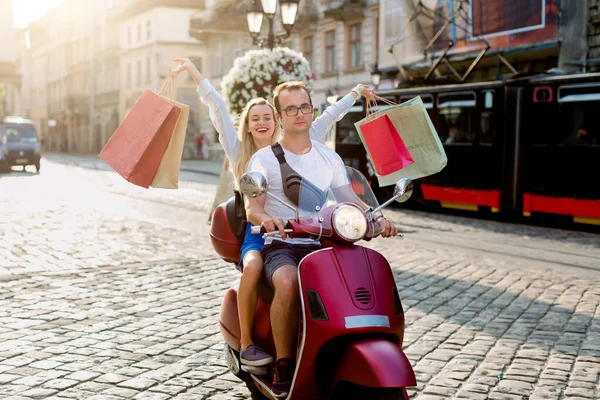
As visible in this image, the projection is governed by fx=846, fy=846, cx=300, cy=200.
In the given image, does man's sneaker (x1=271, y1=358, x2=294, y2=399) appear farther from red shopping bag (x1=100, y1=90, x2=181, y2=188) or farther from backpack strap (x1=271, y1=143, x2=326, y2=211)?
red shopping bag (x1=100, y1=90, x2=181, y2=188)

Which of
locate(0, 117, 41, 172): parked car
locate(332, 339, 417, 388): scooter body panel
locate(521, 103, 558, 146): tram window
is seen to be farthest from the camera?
locate(0, 117, 41, 172): parked car

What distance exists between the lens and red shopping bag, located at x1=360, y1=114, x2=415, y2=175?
14.6ft

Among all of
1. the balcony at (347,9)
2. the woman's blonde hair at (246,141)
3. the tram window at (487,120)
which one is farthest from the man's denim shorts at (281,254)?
the balcony at (347,9)

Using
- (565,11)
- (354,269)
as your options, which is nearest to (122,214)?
(354,269)

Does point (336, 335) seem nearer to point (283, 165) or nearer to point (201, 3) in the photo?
point (283, 165)

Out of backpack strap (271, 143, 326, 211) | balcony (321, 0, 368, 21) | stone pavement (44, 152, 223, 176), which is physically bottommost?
stone pavement (44, 152, 223, 176)

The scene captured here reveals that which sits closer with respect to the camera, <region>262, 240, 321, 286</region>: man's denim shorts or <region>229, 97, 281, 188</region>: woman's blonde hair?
<region>262, 240, 321, 286</region>: man's denim shorts

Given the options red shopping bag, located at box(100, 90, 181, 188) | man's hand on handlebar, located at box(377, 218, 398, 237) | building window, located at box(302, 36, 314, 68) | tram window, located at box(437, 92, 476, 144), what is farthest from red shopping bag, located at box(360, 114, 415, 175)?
building window, located at box(302, 36, 314, 68)

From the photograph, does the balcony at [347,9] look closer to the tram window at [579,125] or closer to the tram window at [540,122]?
→ the tram window at [540,122]

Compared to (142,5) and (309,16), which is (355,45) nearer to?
(309,16)

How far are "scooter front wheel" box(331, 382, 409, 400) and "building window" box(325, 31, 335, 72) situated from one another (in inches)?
1334

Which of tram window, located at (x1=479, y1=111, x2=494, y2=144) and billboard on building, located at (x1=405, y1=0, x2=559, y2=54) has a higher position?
billboard on building, located at (x1=405, y1=0, x2=559, y2=54)

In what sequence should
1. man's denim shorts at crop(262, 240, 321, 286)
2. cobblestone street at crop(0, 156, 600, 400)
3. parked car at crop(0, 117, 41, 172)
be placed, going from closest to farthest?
1. man's denim shorts at crop(262, 240, 321, 286)
2. cobblestone street at crop(0, 156, 600, 400)
3. parked car at crop(0, 117, 41, 172)

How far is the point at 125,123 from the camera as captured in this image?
169 inches
